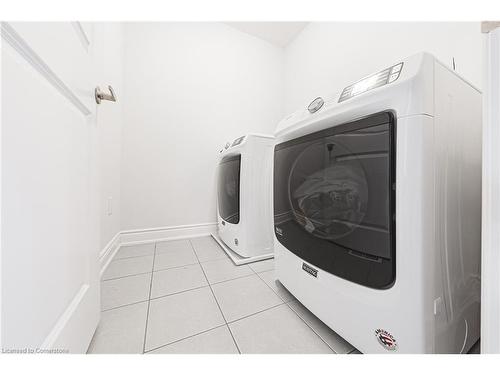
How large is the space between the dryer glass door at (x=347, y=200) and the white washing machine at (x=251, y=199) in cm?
41

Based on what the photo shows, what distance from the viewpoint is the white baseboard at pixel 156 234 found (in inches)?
52.8

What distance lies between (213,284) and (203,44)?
2.07 metres

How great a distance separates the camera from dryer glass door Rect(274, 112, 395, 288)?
0.43 meters

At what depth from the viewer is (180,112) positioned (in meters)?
1.66

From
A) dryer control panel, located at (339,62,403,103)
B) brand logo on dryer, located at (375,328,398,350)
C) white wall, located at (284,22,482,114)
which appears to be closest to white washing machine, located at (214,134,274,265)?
dryer control panel, located at (339,62,403,103)

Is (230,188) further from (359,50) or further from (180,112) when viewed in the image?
(359,50)

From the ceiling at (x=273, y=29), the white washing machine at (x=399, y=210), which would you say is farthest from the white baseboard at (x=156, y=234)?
the ceiling at (x=273, y=29)

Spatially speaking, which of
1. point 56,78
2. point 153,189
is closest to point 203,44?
point 153,189

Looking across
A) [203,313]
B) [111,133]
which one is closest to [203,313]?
[203,313]

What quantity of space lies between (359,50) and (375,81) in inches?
48.8

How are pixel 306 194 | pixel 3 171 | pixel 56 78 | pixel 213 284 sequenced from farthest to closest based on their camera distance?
pixel 213 284
pixel 306 194
pixel 56 78
pixel 3 171

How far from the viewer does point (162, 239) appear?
5.17 feet

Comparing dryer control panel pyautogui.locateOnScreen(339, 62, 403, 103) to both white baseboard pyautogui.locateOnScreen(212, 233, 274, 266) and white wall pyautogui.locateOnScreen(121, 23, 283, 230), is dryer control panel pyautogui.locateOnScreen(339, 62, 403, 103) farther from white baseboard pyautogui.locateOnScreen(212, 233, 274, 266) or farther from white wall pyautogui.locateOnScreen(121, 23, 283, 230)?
white wall pyautogui.locateOnScreen(121, 23, 283, 230)
